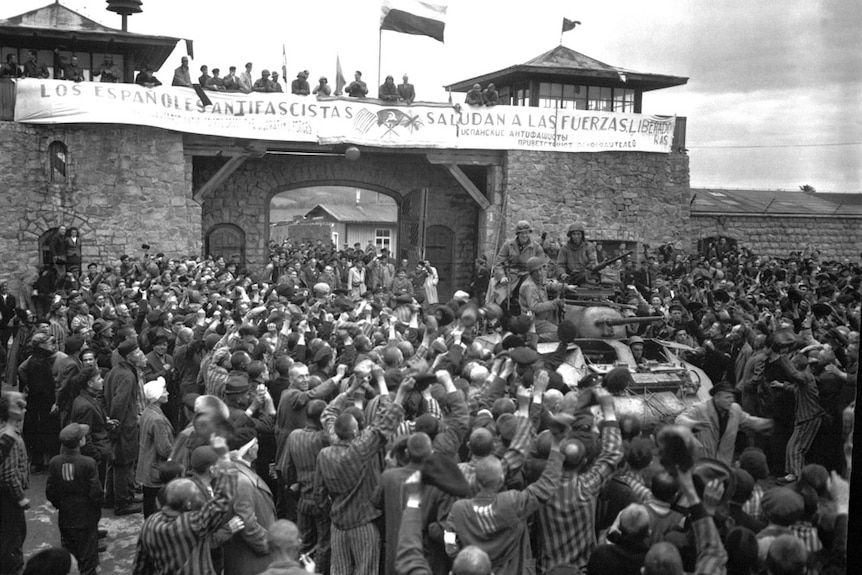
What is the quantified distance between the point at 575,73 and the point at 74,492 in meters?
19.5

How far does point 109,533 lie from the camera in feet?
28.8

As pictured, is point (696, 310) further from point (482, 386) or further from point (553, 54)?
point (553, 54)

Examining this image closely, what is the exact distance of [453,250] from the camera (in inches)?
993

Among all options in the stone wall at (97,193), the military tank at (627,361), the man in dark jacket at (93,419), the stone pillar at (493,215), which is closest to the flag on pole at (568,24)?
the stone pillar at (493,215)

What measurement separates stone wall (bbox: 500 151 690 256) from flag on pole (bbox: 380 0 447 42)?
13.0ft

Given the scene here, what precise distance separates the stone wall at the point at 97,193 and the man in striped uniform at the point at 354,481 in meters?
14.7

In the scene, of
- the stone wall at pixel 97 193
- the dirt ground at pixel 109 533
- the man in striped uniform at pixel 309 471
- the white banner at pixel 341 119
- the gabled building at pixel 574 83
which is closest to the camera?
the man in striped uniform at pixel 309 471

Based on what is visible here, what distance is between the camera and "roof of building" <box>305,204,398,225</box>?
4558 cm

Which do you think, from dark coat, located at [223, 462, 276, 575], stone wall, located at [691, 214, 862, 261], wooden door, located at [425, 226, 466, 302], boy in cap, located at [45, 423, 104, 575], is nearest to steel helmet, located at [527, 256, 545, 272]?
dark coat, located at [223, 462, 276, 575]

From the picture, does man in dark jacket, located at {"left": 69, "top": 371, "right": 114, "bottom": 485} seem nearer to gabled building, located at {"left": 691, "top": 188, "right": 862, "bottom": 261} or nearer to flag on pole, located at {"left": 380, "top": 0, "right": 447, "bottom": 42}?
flag on pole, located at {"left": 380, "top": 0, "right": 447, "bottom": 42}

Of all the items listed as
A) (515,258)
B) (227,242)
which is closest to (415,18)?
(227,242)

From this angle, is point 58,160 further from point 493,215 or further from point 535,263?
point 535,263

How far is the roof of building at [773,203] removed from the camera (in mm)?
27016

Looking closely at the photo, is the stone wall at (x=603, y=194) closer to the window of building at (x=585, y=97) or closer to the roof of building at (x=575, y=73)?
the window of building at (x=585, y=97)
